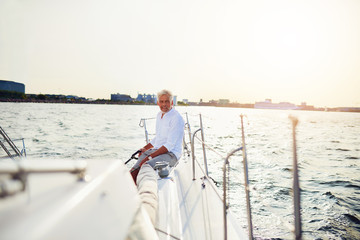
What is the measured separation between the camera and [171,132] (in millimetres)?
2887

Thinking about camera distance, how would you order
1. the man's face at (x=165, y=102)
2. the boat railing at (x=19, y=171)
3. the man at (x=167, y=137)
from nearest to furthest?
1. the boat railing at (x=19, y=171)
2. the man at (x=167, y=137)
3. the man's face at (x=165, y=102)

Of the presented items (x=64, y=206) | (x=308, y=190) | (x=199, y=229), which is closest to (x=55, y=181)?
(x=64, y=206)

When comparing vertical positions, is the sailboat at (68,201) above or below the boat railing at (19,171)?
below

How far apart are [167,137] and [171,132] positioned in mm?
155

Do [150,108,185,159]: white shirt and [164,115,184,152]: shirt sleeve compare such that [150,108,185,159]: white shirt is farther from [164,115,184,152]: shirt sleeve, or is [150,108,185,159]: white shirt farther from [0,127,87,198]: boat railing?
[0,127,87,198]: boat railing

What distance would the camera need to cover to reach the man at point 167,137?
2.79 metres

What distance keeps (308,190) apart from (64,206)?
18.1ft

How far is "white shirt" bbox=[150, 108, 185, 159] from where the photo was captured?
288 centimetres

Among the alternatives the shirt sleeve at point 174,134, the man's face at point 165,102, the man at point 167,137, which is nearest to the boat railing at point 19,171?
the man at point 167,137

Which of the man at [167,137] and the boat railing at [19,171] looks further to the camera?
the man at [167,137]

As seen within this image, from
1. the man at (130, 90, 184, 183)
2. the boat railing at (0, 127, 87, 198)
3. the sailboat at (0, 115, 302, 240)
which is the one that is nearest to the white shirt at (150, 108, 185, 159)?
the man at (130, 90, 184, 183)

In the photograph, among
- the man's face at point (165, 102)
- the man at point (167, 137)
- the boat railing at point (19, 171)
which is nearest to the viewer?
the boat railing at point (19, 171)

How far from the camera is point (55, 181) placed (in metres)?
0.54

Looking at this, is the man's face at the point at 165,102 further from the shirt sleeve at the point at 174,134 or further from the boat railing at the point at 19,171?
the boat railing at the point at 19,171
